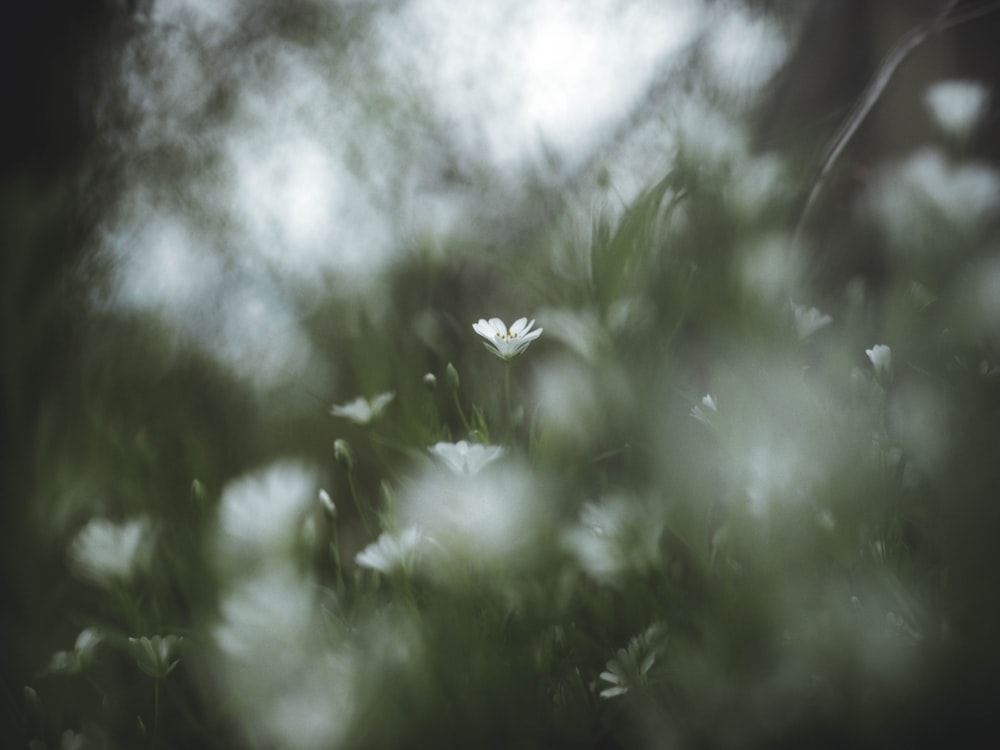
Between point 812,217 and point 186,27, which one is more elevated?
point 186,27

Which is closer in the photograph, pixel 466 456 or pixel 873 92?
pixel 466 456

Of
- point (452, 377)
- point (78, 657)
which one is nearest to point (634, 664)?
point (452, 377)

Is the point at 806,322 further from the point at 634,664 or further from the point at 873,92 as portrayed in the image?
the point at 873,92

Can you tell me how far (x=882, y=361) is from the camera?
30 centimetres

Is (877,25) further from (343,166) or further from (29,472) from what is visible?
(29,472)

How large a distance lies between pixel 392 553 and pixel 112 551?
0.14 metres

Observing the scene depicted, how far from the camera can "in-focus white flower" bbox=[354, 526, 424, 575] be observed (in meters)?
0.31

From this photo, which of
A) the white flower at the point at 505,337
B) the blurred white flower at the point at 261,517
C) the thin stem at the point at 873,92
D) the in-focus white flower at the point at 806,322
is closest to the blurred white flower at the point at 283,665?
the blurred white flower at the point at 261,517

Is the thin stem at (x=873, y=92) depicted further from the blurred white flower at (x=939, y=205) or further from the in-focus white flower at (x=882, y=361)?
the in-focus white flower at (x=882, y=361)

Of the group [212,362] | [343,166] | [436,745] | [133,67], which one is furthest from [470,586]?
[133,67]

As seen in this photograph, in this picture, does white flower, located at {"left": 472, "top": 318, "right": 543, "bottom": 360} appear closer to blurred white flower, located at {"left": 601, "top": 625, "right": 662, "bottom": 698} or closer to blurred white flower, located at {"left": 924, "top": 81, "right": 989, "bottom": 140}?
blurred white flower, located at {"left": 601, "top": 625, "right": 662, "bottom": 698}

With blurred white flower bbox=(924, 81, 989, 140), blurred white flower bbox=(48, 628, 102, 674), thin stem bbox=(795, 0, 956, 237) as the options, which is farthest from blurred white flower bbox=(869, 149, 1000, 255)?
blurred white flower bbox=(48, 628, 102, 674)

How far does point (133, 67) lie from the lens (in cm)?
73

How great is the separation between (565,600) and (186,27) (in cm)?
76
